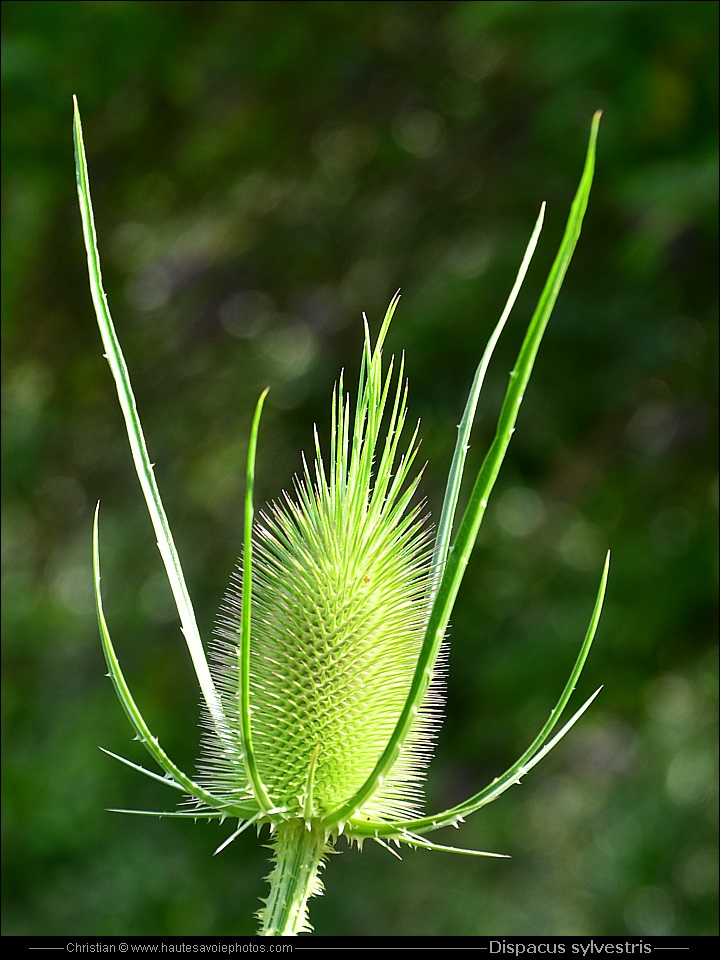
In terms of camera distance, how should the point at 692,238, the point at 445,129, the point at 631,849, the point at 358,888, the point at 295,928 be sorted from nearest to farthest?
the point at 295,928 < the point at 692,238 < the point at 445,129 < the point at 631,849 < the point at 358,888

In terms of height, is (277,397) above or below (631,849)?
above

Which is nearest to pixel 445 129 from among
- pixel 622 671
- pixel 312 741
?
pixel 622 671

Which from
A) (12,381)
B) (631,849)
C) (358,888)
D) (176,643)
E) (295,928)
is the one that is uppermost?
(12,381)

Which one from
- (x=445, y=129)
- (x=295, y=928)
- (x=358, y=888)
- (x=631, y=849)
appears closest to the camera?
(x=295, y=928)

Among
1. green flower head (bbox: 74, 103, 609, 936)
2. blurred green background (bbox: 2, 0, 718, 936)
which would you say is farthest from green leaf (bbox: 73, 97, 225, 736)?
blurred green background (bbox: 2, 0, 718, 936)

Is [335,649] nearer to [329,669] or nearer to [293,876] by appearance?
[329,669]

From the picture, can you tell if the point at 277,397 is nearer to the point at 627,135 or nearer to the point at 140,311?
the point at 140,311

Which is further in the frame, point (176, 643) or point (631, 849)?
point (176, 643)

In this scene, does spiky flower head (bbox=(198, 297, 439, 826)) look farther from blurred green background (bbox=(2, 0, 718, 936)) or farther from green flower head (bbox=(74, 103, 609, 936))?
blurred green background (bbox=(2, 0, 718, 936))
